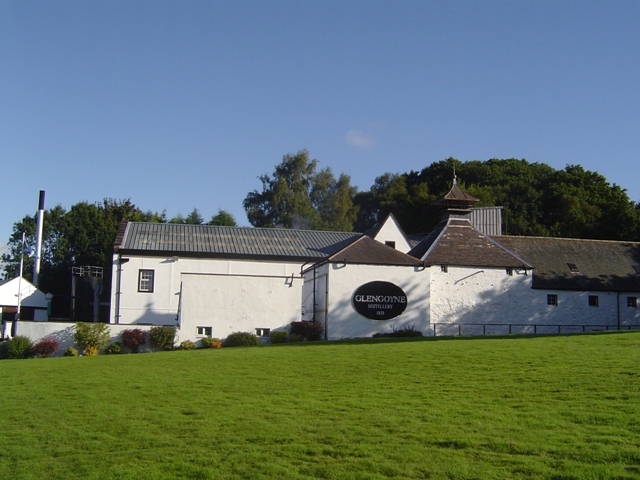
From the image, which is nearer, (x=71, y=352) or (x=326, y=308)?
(x=71, y=352)

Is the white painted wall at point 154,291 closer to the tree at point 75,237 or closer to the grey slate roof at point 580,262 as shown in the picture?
the grey slate roof at point 580,262

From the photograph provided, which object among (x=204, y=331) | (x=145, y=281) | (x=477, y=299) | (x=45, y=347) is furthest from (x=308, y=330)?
(x=145, y=281)

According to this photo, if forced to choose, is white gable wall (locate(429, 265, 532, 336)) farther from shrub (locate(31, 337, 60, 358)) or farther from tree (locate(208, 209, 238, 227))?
tree (locate(208, 209, 238, 227))

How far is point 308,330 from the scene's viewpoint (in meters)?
36.8

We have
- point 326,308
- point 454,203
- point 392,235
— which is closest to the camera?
point 326,308

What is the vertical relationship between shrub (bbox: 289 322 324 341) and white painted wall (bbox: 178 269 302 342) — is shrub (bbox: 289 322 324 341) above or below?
below

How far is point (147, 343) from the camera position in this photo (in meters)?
35.2

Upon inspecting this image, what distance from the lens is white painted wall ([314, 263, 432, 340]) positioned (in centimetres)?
3694

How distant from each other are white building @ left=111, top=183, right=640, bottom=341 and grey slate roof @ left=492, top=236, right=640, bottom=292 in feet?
0.27

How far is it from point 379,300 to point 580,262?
1596 centimetres

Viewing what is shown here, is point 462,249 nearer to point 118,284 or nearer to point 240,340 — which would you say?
point 240,340

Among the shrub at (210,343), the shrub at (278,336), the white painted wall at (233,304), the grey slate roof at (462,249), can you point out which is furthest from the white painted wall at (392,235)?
the shrub at (210,343)

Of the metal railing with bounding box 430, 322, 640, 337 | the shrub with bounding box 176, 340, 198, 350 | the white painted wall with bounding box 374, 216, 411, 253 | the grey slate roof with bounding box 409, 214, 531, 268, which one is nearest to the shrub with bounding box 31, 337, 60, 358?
the shrub with bounding box 176, 340, 198, 350

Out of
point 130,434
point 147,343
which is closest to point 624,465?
point 130,434
